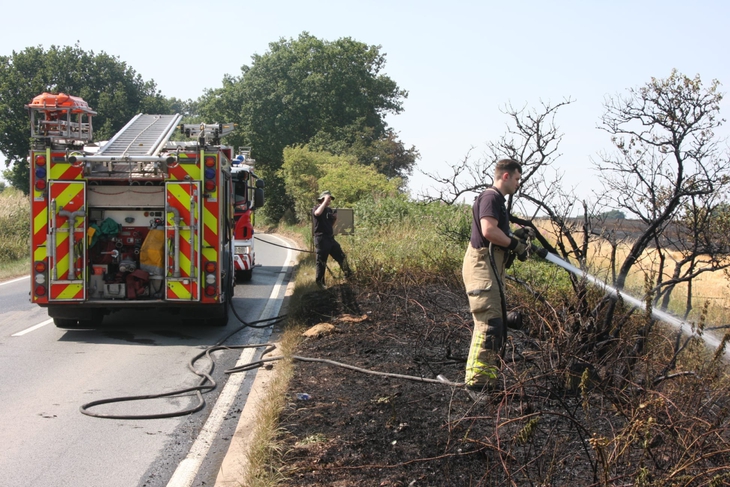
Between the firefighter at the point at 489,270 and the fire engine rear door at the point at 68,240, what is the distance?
5724mm

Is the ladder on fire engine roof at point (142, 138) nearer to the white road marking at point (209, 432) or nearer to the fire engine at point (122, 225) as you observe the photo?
the fire engine at point (122, 225)

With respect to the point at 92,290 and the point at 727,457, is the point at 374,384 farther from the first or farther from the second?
the point at 92,290

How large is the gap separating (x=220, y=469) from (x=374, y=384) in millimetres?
1636

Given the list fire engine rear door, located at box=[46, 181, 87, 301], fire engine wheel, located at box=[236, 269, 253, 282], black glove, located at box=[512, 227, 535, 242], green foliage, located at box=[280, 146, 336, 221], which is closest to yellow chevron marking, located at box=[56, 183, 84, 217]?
fire engine rear door, located at box=[46, 181, 87, 301]

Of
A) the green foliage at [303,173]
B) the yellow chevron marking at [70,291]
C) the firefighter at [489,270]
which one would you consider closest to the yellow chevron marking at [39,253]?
the yellow chevron marking at [70,291]

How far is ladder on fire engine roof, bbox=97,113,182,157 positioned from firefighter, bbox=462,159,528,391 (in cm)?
549

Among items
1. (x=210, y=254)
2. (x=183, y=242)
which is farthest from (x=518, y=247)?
(x=183, y=242)

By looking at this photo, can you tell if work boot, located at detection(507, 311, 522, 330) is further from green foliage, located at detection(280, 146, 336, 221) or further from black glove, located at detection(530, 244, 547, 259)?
green foliage, located at detection(280, 146, 336, 221)

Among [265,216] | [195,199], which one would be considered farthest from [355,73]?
[195,199]

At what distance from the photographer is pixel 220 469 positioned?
15.3 feet

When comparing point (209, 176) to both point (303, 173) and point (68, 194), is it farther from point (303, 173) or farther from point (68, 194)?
point (303, 173)

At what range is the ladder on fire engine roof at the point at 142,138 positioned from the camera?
941 centimetres

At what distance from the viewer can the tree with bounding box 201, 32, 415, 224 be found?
5109cm

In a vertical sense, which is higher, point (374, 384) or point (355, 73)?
point (355, 73)
